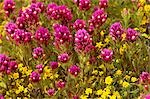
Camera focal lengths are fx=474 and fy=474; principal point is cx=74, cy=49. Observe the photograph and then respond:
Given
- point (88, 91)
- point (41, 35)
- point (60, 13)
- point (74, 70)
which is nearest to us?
point (74, 70)

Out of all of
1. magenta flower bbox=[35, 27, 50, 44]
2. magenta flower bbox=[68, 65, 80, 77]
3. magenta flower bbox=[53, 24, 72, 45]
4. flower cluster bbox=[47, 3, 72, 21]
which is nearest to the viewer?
magenta flower bbox=[68, 65, 80, 77]

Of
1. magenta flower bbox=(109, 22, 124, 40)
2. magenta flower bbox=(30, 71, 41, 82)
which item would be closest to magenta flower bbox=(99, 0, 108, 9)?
magenta flower bbox=(109, 22, 124, 40)

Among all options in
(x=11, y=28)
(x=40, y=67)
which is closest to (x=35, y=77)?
(x=40, y=67)

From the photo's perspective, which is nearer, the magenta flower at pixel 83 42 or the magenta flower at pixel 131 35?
the magenta flower at pixel 83 42

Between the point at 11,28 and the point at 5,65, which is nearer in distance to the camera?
the point at 5,65

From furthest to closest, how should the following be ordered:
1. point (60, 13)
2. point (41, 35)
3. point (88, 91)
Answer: point (60, 13) < point (41, 35) < point (88, 91)

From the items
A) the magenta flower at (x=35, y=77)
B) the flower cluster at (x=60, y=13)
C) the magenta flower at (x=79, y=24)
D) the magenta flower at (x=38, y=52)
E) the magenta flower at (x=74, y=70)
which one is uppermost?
the flower cluster at (x=60, y=13)

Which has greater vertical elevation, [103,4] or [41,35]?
[103,4]

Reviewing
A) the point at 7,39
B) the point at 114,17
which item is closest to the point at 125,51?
the point at 114,17

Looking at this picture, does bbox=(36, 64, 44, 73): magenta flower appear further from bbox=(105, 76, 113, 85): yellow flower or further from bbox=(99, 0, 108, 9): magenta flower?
bbox=(99, 0, 108, 9): magenta flower

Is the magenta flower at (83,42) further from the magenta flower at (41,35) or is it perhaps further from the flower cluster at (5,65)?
the flower cluster at (5,65)

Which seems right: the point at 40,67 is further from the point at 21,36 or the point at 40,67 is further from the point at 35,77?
the point at 21,36

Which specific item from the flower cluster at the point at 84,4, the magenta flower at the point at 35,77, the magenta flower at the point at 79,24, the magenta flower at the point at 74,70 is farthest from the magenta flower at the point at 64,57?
the flower cluster at the point at 84,4

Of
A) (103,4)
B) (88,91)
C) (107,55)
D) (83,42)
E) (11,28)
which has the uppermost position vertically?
(103,4)
